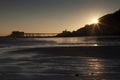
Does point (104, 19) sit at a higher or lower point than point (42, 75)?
higher

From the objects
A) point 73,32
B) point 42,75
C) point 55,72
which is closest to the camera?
point 42,75

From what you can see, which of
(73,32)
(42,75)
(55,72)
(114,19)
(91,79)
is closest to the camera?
(91,79)

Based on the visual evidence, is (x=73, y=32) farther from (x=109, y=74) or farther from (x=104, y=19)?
(x=109, y=74)

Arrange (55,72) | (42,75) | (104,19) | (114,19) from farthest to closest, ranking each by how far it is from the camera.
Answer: (104,19) → (114,19) → (55,72) → (42,75)

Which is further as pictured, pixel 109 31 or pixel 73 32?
pixel 73 32

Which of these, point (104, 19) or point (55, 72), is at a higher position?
point (104, 19)

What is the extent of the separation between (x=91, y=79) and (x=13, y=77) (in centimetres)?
396

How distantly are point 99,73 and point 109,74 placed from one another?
61 centimetres

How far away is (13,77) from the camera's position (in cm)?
1484

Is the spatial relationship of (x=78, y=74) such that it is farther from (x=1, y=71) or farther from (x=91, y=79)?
(x=1, y=71)

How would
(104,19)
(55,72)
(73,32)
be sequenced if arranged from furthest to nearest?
(73,32) → (104,19) → (55,72)

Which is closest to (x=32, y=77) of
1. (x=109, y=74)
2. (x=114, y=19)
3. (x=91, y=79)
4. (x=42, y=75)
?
(x=42, y=75)

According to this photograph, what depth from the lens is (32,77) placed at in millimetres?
14766

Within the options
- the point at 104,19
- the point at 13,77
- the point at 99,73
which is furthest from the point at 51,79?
the point at 104,19
